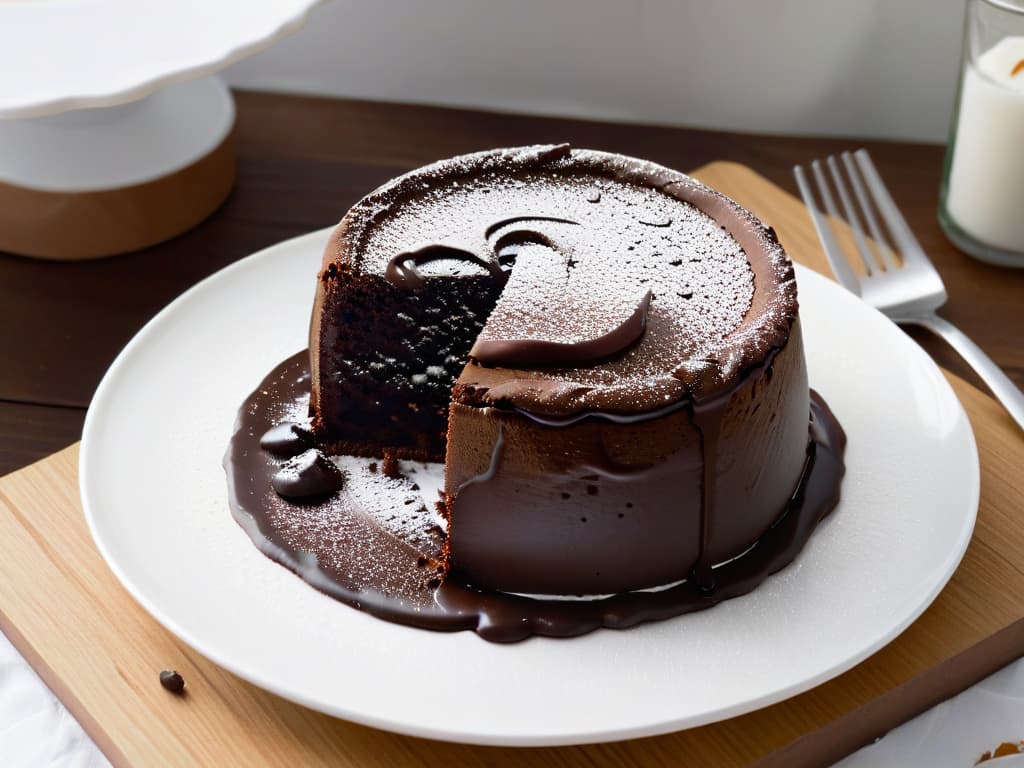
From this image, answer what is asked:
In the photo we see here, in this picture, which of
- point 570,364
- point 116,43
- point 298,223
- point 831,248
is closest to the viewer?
point 570,364

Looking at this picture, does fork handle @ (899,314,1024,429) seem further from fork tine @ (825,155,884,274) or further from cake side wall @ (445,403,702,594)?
cake side wall @ (445,403,702,594)

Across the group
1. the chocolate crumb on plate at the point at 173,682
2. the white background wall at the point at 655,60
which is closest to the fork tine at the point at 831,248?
the white background wall at the point at 655,60

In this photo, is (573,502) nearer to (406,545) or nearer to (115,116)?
(406,545)

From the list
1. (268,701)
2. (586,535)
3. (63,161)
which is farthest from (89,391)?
(586,535)

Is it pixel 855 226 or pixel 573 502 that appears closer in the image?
pixel 573 502

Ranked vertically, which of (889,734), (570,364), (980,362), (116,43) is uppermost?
(116,43)

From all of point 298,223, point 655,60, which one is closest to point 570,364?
point 298,223
